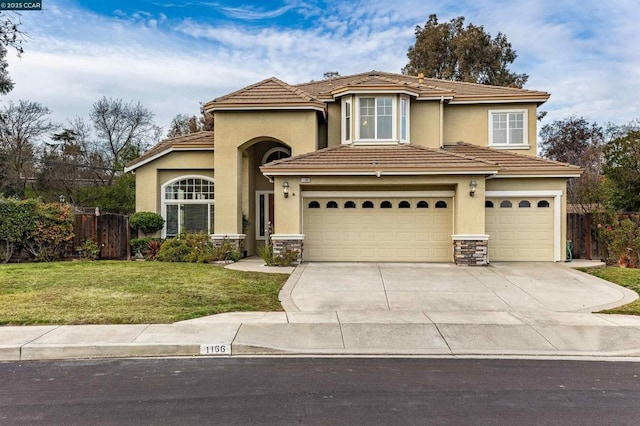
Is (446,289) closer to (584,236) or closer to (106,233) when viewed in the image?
(584,236)

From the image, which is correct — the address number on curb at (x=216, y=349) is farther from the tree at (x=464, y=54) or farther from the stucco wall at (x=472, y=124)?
Result: the tree at (x=464, y=54)

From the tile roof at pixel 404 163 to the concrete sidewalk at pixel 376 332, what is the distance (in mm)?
5230

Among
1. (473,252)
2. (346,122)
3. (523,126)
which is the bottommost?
(473,252)

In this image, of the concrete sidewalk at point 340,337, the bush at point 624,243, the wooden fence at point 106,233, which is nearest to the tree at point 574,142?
the bush at point 624,243

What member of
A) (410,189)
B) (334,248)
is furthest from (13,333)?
(410,189)

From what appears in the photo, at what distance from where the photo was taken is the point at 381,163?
1506 cm

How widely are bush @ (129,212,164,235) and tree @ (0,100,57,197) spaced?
75.8 feet

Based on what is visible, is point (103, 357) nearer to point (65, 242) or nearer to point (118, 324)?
point (118, 324)

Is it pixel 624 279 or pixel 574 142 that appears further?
pixel 574 142

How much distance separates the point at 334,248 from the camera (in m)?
15.7

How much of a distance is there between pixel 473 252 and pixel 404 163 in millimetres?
3623

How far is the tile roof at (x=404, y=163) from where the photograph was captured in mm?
14711

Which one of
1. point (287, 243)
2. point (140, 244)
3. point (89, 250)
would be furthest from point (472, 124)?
point (89, 250)

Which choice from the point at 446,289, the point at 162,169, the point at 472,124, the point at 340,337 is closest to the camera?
the point at 340,337
